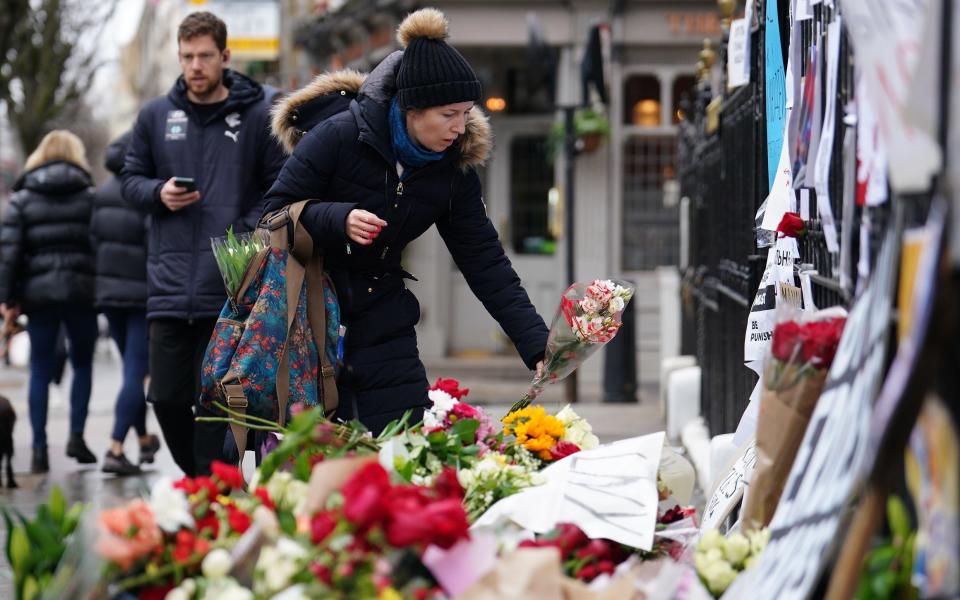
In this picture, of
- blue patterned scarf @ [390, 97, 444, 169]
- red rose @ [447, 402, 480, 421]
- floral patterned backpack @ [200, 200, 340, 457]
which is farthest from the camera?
blue patterned scarf @ [390, 97, 444, 169]

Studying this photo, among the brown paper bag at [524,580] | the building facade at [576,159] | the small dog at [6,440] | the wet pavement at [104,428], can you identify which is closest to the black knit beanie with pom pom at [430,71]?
the wet pavement at [104,428]

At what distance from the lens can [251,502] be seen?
2951 mm

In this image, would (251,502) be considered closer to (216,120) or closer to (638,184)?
(216,120)

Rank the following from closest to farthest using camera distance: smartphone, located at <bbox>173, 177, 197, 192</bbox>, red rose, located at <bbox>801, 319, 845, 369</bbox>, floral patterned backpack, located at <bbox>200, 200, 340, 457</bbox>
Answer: red rose, located at <bbox>801, 319, 845, 369</bbox> → floral patterned backpack, located at <bbox>200, 200, 340, 457</bbox> → smartphone, located at <bbox>173, 177, 197, 192</bbox>

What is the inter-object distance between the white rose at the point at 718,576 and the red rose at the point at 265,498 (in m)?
0.86

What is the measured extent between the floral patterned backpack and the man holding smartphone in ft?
6.19

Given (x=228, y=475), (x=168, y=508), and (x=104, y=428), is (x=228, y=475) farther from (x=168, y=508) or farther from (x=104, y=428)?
(x=104, y=428)

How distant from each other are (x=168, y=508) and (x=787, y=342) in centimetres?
127

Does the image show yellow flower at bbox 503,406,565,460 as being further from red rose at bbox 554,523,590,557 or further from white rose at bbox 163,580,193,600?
white rose at bbox 163,580,193,600

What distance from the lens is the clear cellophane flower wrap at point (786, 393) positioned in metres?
3.01

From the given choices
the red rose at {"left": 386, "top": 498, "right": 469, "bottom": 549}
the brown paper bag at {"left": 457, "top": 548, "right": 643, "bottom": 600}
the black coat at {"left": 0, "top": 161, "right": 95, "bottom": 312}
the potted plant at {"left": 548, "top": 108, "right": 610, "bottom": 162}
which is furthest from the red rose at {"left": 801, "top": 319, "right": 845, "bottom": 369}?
the potted plant at {"left": 548, "top": 108, "right": 610, "bottom": 162}

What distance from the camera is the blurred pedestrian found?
849 centimetres

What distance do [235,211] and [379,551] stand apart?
3.82 meters

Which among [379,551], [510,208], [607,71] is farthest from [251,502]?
[510,208]
